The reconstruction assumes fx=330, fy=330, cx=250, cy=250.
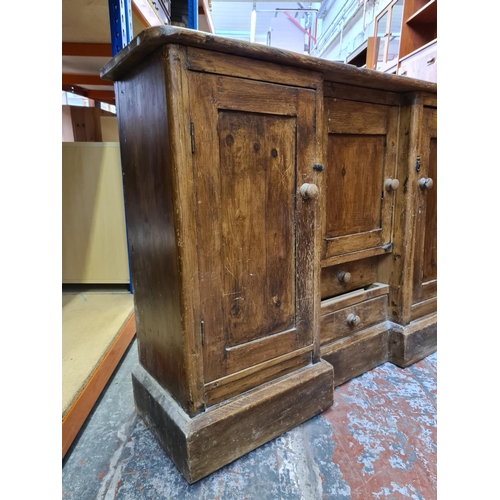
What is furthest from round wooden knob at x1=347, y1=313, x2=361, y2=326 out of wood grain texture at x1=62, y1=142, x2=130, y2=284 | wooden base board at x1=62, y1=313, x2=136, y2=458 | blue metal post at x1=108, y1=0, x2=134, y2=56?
blue metal post at x1=108, y1=0, x2=134, y2=56

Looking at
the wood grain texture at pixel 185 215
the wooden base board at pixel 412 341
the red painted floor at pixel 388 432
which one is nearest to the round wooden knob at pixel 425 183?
the wooden base board at pixel 412 341

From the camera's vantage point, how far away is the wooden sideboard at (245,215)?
761 mm

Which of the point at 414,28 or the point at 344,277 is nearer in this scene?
the point at 344,277

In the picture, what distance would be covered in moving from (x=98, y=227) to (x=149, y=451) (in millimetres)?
1166

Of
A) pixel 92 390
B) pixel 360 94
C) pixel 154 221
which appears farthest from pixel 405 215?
pixel 92 390

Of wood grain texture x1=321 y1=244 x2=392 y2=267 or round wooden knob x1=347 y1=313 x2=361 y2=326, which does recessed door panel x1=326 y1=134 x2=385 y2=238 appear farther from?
round wooden knob x1=347 y1=313 x2=361 y2=326

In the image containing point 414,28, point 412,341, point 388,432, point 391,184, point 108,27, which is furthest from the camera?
point 414,28

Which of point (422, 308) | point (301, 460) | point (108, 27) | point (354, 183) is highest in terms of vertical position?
point (108, 27)

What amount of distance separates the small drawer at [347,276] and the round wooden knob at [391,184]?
291mm

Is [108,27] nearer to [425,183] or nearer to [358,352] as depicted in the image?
[425,183]

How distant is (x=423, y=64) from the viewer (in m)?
2.35

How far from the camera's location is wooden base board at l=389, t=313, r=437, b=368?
4.35ft

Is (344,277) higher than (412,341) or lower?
higher

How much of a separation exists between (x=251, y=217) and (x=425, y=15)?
2.70 metres
